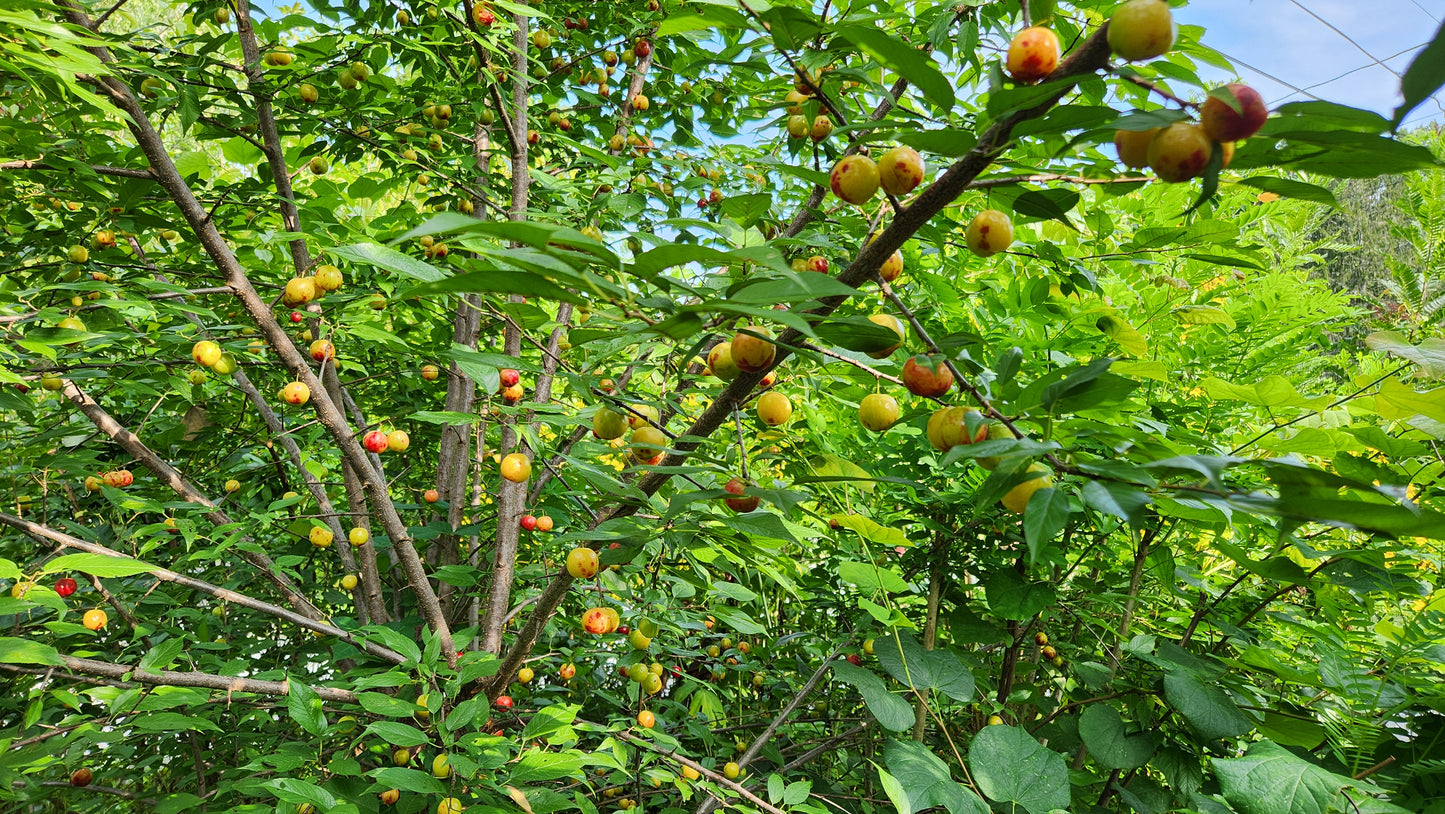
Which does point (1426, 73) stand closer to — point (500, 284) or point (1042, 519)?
point (1042, 519)

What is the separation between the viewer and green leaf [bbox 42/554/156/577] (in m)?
1.32

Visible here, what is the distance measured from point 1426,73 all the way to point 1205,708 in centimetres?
116

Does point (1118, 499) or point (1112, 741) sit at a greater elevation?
point (1118, 499)

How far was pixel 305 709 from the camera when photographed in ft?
4.84

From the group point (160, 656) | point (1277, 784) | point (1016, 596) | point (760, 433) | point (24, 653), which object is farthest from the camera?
point (760, 433)

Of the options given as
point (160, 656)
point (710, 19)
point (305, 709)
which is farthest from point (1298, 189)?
point (160, 656)

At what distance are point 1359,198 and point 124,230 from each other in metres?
22.0

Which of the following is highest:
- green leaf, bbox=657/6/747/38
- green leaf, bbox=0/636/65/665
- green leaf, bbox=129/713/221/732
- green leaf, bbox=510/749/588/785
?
green leaf, bbox=657/6/747/38

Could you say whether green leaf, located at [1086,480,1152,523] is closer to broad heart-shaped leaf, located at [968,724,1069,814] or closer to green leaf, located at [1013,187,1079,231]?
green leaf, located at [1013,187,1079,231]

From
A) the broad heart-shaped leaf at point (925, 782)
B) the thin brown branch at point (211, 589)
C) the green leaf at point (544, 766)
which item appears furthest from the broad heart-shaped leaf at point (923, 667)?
the thin brown branch at point (211, 589)

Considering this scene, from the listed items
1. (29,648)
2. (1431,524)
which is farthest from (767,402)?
(29,648)

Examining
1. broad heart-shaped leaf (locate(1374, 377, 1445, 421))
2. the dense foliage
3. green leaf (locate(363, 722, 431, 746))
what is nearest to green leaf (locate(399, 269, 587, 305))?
the dense foliage

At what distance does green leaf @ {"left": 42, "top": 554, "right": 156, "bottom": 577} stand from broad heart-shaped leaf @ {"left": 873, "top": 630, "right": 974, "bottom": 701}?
4.70 feet

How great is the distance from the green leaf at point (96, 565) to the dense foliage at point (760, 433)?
1 cm
